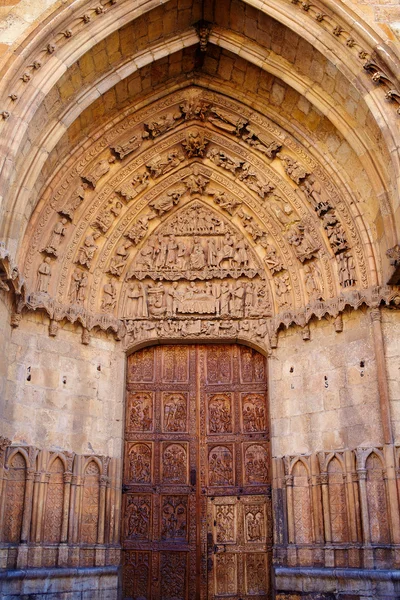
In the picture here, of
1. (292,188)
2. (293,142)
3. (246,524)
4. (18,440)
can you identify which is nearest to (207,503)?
(246,524)

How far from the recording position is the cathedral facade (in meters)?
7.97

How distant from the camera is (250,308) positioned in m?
9.58

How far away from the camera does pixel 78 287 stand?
9.22 metres

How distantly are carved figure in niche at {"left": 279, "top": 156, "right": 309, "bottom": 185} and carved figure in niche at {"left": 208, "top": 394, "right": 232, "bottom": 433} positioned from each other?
3.23m

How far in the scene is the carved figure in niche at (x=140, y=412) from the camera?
937cm

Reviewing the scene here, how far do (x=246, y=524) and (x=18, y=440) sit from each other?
3.17 meters

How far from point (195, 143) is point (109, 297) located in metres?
2.64

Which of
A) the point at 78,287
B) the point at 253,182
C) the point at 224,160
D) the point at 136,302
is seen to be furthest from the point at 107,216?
the point at 253,182

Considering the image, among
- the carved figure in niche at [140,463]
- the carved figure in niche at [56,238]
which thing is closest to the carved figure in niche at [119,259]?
the carved figure in niche at [56,238]

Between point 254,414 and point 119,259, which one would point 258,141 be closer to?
point 119,259

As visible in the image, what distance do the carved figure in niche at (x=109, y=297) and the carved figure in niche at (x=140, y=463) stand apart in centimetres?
195

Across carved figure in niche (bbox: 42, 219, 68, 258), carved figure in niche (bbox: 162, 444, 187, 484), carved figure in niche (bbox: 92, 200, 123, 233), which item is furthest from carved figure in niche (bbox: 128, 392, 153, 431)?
carved figure in niche (bbox: 92, 200, 123, 233)

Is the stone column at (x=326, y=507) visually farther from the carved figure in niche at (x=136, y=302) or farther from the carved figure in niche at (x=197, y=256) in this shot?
the carved figure in niche at (x=197, y=256)

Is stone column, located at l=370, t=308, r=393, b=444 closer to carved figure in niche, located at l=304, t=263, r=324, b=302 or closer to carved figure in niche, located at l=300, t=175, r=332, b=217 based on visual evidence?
carved figure in niche, located at l=304, t=263, r=324, b=302
